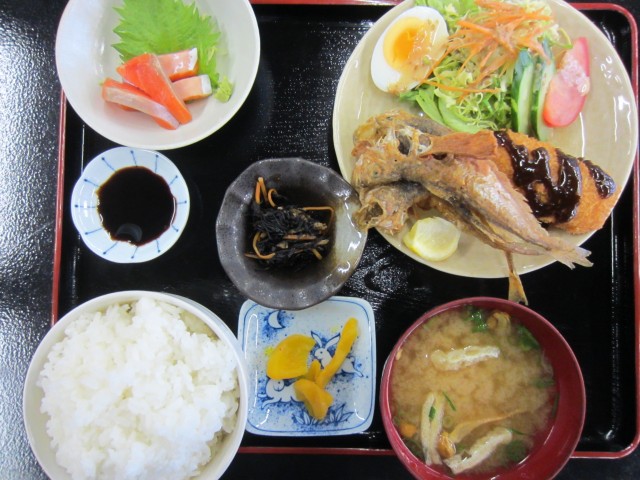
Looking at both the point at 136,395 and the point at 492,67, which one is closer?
the point at 136,395

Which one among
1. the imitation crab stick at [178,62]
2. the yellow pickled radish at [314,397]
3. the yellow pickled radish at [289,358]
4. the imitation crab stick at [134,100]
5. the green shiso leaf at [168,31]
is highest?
the green shiso leaf at [168,31]

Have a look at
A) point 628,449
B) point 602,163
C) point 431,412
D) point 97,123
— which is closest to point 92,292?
point 97,123

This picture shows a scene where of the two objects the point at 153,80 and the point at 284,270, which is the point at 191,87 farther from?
the point at 284,270

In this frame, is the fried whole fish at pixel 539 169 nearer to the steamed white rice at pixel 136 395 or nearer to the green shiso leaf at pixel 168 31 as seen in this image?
the green shiso leaf at pixel 168 31

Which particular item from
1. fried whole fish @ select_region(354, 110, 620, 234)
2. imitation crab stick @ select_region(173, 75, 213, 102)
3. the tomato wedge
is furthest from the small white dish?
the tomato wedge

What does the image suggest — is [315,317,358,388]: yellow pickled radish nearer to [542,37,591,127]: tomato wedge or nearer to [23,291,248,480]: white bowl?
[23,291,248,480]: white bowl

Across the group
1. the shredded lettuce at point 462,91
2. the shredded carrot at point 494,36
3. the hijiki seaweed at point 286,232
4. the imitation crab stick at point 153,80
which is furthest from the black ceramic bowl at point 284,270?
the shredded carrot at point 494,36

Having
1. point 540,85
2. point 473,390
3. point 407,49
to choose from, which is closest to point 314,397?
point 473,390
